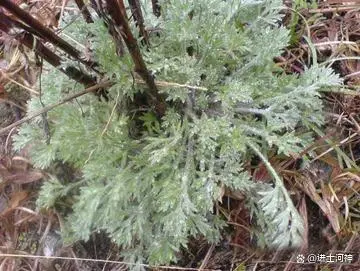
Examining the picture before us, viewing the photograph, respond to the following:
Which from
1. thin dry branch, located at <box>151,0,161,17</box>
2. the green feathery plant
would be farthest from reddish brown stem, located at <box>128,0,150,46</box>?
thin dry branch, located at <box>151,0,161,17</box>

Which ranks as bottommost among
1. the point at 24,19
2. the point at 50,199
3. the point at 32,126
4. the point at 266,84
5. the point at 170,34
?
the point at 50,199

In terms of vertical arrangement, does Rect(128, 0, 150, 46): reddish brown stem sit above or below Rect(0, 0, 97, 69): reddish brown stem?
below

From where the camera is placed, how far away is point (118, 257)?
1.77 m

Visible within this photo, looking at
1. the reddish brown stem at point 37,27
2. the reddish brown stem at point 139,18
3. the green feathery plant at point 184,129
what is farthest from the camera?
the green feathery plant at point 184,129

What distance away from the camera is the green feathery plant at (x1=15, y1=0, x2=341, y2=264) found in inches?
57.9

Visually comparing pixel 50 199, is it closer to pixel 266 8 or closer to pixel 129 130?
pixel 129 130

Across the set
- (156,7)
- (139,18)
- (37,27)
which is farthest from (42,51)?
(156,7)

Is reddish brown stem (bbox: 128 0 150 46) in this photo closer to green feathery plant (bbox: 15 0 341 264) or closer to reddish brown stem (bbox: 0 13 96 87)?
green feathery plant (bbox: 15 0 341 264)

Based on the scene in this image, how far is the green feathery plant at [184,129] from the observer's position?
1471mm

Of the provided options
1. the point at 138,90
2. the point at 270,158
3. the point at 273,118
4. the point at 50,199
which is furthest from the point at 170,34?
the point at 50,199

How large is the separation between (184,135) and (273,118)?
0.95 feet

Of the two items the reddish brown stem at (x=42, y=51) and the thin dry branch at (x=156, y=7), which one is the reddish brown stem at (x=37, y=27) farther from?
the thin dry branch at (x=156, y=7)

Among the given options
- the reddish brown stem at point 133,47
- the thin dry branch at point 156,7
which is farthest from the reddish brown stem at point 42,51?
the thin dry branch at point 156,7

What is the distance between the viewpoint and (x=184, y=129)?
157 centimetres
